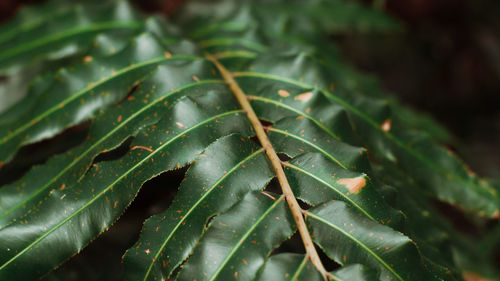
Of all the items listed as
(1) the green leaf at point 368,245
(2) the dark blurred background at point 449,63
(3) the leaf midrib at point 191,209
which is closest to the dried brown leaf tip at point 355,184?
(1) the green leaf at point 368,245

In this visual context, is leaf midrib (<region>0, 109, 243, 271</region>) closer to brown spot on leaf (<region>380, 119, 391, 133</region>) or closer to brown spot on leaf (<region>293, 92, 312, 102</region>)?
brown spot on leaf (<region>293, 92, 312, 102</region>)

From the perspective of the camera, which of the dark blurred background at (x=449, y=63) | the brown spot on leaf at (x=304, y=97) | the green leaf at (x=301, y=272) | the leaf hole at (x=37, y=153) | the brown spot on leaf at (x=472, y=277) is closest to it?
the green leaf at (x=301, y=272)

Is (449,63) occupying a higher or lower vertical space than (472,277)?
higher

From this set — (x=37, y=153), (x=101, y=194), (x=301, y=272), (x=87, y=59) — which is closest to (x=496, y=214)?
(x=301, y=272)

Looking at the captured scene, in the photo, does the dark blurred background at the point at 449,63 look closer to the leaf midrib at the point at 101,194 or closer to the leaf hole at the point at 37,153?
the leaf hole at the point at 37,153

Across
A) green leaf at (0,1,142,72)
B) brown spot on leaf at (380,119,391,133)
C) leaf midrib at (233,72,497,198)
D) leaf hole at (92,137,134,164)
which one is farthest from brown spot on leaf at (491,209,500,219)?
green leaf at (0,1,142,72)

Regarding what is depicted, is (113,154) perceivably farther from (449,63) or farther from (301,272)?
(449,63)
